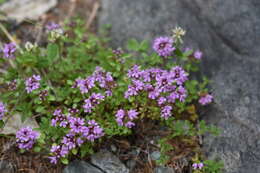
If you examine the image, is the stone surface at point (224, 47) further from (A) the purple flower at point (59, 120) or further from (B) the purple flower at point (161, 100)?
(A) the purple flower at point (59, 120)

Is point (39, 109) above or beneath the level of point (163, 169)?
above

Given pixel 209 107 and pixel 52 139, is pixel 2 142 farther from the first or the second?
pixel 209 107

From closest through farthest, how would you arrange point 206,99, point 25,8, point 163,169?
point 163,169, point 206,99, point 25,8

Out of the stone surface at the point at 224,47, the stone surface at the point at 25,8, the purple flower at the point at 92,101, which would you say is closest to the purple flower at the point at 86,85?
the purple flower at the point at 92,101

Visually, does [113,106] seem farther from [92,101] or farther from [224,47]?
[224,47]

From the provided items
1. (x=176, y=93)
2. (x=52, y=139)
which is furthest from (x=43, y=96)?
(x=176, y=93)

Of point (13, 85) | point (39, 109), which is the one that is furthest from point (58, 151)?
point (13, 85)

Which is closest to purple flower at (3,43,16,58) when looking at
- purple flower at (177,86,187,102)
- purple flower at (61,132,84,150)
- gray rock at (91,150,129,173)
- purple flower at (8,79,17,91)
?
purple flower at (8,79,17,91)

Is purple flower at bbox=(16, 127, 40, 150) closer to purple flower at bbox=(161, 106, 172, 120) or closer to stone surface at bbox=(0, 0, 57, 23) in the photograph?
purple flower at bbox=(161, 106, 172, 120)

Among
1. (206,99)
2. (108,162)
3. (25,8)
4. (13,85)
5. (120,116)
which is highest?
(25,8)
